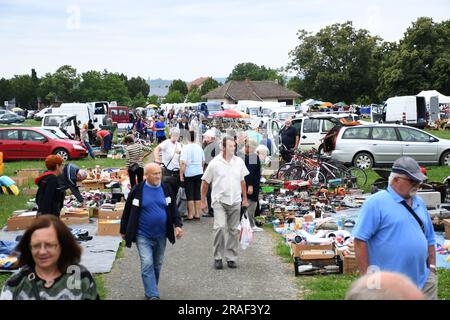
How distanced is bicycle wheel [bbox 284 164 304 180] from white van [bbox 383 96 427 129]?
93.1 feet

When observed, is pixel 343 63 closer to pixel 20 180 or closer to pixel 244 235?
pixel 20 180

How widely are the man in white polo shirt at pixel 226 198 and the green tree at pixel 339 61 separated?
66.6 meters

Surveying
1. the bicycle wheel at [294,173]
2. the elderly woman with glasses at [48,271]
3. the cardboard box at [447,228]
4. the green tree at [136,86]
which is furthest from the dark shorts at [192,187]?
the green tree at [136,86]

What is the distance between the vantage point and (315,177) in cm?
1762

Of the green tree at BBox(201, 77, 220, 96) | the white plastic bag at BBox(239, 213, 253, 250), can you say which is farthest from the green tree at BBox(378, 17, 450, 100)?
the green tree at BBox(201, 77, 220, 96)

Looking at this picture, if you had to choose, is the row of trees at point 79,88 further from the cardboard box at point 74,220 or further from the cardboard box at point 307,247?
the cardboard box at point 307,247

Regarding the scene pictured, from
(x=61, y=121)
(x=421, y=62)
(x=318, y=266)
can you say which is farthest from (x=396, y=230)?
(x=421, y=62)

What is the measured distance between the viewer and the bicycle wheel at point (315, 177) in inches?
689

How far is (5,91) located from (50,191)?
121231 millimetres

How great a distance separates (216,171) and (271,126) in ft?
70.5

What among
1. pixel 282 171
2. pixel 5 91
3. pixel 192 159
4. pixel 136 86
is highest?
pixel 136 86

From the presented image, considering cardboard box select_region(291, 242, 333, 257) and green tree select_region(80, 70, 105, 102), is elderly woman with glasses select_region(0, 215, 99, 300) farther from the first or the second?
green tree select_region(80, 70, 105, 102)
